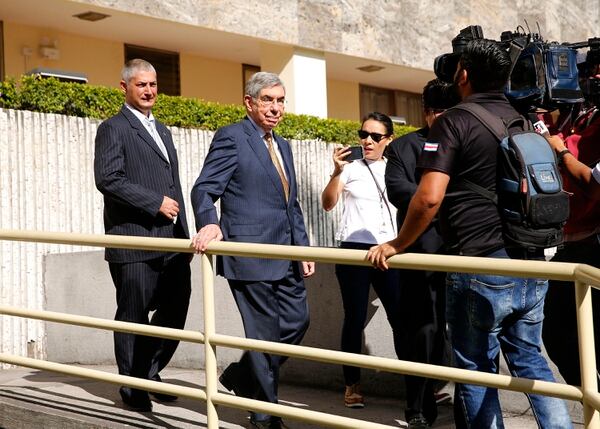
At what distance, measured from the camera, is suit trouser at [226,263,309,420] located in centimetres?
568

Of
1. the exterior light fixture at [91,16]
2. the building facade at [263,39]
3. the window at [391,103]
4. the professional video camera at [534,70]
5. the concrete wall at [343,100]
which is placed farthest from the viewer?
the window at [391,103]

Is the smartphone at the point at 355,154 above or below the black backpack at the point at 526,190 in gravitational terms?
above

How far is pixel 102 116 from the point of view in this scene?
1062 cm

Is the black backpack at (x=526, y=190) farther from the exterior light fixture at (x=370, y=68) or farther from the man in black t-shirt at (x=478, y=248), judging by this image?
the exterior light fixture at (x=370, y=68)

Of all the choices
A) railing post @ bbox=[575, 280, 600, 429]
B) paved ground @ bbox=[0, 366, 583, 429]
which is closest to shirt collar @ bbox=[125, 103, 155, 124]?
paved ground @ bbox=[0, 366, 583, 429]

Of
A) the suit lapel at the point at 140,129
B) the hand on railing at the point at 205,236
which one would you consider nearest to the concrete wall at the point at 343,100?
the suit lapel at the point at 140,129

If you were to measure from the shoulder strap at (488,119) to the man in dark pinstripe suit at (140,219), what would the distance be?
2.35 m

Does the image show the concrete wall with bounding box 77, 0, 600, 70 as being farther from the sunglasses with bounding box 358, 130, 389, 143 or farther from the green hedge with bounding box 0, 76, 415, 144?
the sunglasses with bounding box 358, 130, 389, 143

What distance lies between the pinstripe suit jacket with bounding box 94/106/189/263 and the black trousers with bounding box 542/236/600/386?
2366mm

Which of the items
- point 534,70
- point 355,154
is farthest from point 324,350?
point 355,154

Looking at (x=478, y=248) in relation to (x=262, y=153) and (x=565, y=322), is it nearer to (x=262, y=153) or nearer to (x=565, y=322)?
(x=565, y=322)

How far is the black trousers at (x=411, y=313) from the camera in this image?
6.13m

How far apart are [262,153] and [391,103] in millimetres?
15694

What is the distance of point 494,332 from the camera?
14.5 ft
